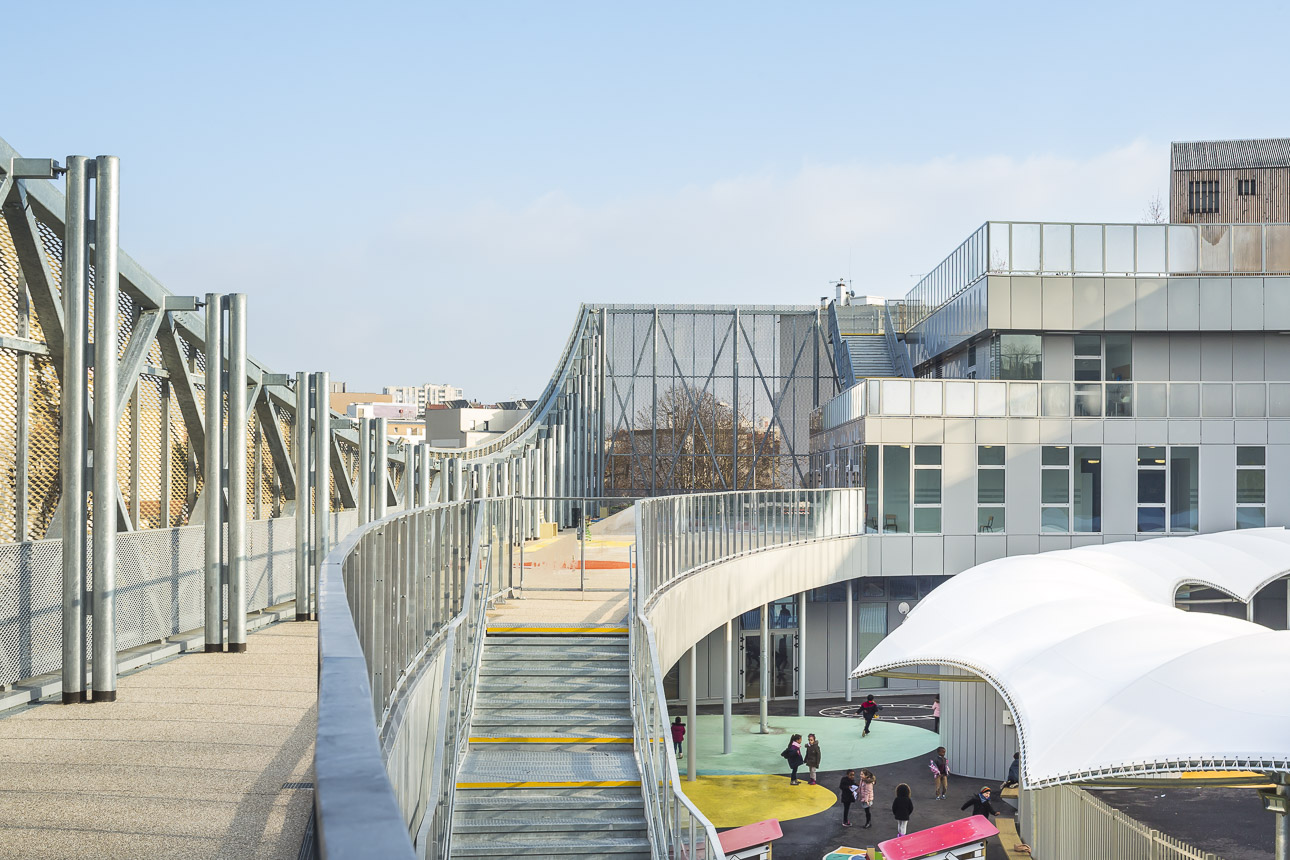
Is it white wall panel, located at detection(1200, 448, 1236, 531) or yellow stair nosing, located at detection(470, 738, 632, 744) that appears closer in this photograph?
yellow stair nosing, located at detection(470, 738, 632, 744)

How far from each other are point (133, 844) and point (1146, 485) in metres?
31.0

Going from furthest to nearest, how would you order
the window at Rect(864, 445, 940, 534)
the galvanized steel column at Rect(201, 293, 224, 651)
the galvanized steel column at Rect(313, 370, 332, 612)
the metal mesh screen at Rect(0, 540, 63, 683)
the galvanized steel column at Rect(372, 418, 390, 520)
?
the window at Rect(864, 445, 940, 534) → the galvanized steel column at Rect(372, 418, 390, 520) → the galvanized steel column at Rect(313, 370, 332, 612) → the galvanized steel column at Rect(201, 293, 224, 651) → the metal mesh screen at Rect(0, 540, 63, 683)

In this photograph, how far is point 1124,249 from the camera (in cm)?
3406

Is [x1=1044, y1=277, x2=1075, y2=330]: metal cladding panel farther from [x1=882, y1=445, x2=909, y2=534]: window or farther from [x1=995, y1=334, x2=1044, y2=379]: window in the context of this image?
[x1=882, y1=445, x2=909, y2=534]: window

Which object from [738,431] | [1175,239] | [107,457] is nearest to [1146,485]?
[1175,239]

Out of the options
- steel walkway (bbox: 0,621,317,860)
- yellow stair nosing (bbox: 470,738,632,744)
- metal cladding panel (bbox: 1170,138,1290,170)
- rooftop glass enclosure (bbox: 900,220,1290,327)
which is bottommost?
yellow stair nosing (bbox: 470,738,632,744)

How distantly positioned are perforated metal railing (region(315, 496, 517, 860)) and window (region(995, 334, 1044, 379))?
68.1ft

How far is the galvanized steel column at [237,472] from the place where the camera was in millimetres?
13453

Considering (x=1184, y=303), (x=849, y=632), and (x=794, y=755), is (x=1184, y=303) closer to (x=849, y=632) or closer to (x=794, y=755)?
(x=849, y=632)

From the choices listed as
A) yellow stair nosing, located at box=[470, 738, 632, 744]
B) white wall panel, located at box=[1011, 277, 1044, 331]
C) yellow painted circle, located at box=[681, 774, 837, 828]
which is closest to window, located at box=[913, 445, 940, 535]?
white wall panel, located at box=[1011, 277, 1044, 331]

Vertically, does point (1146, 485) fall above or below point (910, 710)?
above

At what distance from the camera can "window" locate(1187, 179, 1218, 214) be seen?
221 ft

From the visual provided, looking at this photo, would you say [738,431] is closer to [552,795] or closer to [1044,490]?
[1044,490]

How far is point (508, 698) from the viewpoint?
1351cm
